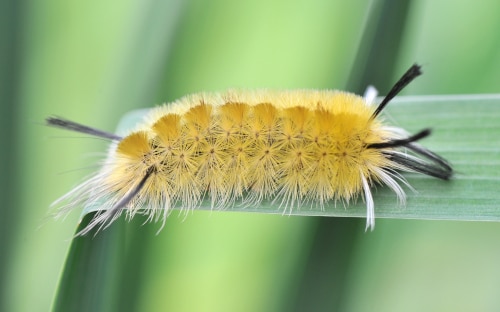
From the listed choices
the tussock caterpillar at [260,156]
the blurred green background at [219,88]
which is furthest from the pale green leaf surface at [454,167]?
the blurred green background at [219,88]

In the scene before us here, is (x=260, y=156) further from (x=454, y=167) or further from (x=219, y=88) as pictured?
(x=219, y=88)

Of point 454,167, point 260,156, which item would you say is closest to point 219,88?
point 260,156

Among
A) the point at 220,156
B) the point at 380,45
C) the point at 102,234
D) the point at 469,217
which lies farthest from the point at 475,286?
the point at 102,234

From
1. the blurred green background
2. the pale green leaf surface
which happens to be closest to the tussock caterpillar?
the pale green leaf surface

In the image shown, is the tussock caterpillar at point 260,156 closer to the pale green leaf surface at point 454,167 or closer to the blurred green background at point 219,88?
the pale green leaf surface at point 454,167

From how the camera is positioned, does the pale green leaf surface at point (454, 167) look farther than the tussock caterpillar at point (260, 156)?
No
